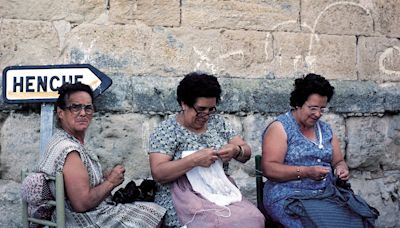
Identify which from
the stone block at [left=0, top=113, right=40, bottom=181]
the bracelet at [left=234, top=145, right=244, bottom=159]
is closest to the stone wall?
the stone block at [left=0, top=113, right=40, bottom=181]

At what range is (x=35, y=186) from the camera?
4.20 metres

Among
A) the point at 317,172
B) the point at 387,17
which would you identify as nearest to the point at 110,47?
the point at 317,172

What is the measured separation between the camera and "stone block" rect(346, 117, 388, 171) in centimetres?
597

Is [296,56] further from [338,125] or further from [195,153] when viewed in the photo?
[195,153]

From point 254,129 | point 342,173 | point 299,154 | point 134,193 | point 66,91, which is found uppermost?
point 66,91

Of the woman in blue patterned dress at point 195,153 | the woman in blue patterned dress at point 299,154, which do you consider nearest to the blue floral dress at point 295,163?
the woman in blue patterned dress at point 299,154

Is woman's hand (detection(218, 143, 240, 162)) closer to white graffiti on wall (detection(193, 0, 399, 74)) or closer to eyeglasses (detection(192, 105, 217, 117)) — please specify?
eyeglasses (detection(192, 105, 217, 117))

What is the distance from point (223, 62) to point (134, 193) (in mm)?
1461

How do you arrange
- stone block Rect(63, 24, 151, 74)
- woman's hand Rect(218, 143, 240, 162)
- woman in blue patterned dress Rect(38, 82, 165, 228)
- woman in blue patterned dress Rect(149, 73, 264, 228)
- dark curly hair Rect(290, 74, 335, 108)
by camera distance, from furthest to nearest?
stone block Rect(63, 24, 151, 74)
dark curly hair Rect(290, 74, 335, 108)
woman's hand Rect(218, 143, 240, 162)
woman in blue patterned dress Rect(149, 73, 264, 228)
woman in blue patterned dress Rect(38, 82, 165, 228)

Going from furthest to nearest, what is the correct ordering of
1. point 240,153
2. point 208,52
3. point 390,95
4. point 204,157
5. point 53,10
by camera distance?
point 390,95 < point 208,52 < point 53,10 < point 240,153 < point 204,157

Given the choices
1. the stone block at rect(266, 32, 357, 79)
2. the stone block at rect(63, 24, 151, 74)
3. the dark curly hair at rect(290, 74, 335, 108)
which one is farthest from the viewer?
the stone block at rect(266, 32, 357, 79)

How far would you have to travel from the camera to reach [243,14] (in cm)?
568

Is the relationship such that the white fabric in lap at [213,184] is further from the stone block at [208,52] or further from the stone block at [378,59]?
the stone block at [378,59]

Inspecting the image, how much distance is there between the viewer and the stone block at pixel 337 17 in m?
5.87
